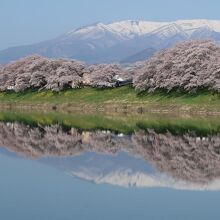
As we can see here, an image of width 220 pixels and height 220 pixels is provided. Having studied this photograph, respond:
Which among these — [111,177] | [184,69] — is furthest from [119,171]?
[184,69]

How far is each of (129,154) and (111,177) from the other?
7876mm

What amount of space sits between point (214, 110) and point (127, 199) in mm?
44946

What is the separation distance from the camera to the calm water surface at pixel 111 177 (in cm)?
1741

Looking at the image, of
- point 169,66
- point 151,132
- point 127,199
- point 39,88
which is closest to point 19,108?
point 39,88

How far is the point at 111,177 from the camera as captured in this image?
24.2m

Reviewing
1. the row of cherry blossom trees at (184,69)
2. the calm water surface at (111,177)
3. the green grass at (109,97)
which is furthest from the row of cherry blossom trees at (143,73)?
the calm water surface at (111,177)

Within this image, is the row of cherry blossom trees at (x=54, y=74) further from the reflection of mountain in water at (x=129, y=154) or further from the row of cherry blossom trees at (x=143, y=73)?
the reflection of mountain in water at (x=129, y=154)

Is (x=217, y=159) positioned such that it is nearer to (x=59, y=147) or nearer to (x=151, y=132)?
(x=59, y=147)

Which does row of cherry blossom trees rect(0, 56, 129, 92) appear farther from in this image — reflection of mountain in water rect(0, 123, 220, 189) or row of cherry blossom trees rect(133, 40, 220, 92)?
reflection of mountain in water rect(0, 123, 220, 189)

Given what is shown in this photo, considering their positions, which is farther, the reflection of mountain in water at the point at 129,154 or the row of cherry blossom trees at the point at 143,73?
the row of cherry blossom trees at the point at 143,73

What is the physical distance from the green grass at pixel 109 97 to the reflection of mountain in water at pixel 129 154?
76.5ft

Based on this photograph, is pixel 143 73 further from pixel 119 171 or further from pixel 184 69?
pixel 119 171

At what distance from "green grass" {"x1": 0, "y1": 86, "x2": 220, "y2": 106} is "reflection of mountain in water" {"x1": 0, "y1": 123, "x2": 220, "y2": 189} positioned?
23.3m

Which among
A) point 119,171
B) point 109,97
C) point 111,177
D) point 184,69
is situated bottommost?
point 109,97
